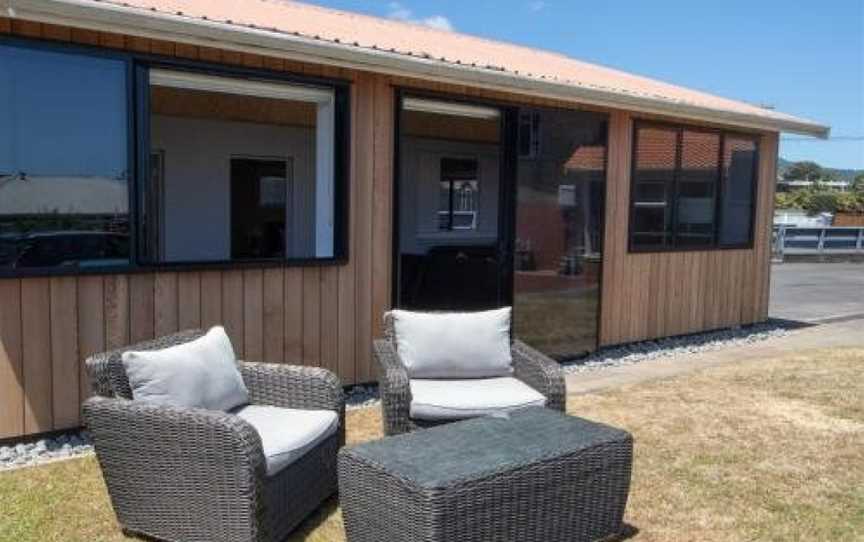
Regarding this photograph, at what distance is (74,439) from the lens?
5.05m

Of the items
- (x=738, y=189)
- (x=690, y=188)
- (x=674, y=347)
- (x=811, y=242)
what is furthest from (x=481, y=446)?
(x=811, y=242)

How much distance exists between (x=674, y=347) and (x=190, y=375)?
632 cm

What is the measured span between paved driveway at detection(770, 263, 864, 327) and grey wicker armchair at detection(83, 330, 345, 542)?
9776 millimetres

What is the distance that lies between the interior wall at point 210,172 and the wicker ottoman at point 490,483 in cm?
594

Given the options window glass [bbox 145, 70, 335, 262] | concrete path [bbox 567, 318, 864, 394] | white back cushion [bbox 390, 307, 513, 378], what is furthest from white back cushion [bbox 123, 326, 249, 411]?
window glass [bbox 145, 70, 335, 262]

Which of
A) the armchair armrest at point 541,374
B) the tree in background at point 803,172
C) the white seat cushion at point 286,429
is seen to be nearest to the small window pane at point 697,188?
the armchair armrest at point 541,374

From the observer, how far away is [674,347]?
8.77 meters

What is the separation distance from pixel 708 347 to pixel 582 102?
330 cm

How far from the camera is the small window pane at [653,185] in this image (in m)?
8.53

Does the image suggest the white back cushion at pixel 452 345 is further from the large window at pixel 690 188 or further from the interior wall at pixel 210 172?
the interior wall at pixel 210 172

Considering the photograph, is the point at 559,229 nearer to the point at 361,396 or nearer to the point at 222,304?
the point at 361,396

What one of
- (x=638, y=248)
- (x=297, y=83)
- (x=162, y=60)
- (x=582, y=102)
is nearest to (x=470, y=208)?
(x=638, y=248)

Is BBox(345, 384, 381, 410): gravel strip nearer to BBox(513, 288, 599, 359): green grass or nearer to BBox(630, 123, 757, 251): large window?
BBox(513, 288, 599, 359): green grass

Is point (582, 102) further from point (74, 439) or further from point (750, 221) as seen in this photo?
point (74, 439)
